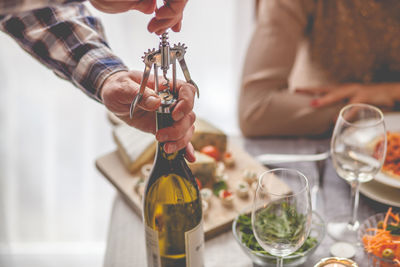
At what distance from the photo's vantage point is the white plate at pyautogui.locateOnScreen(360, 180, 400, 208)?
1036 millimetres

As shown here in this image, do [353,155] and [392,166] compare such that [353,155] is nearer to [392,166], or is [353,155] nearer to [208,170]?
[392,166]

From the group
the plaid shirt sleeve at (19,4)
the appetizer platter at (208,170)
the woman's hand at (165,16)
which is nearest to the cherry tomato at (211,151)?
the appetizer platter at (208,170)

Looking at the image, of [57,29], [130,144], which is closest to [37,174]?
[130,144]

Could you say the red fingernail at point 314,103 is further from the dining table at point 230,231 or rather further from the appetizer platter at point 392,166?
the appetizer platter at point 392,166

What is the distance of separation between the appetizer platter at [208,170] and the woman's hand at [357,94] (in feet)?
1.27

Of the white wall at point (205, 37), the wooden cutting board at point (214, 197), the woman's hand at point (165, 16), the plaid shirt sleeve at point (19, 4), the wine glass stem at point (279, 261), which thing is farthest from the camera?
the white wall at point (205, 37)

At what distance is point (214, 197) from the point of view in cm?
112

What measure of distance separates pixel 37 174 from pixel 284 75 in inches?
58.8

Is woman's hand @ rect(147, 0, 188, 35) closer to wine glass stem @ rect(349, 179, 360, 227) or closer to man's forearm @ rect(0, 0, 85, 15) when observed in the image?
man's forearm @ rect(0, 0, 85, 15)

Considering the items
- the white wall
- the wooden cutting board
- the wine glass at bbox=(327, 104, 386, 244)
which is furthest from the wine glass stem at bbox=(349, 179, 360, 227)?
the white wall

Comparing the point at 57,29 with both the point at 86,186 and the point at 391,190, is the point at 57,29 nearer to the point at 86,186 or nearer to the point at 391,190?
the point at 391,190

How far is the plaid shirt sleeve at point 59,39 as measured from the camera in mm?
978

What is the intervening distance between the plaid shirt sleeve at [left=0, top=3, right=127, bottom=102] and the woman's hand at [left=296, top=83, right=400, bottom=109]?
774 mm

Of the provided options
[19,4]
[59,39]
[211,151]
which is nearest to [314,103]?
[211,151]
